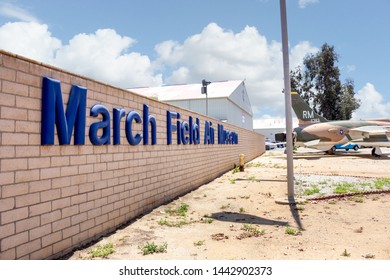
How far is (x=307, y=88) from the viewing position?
5031cm

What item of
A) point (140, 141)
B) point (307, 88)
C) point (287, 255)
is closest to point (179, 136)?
point (140, 141)

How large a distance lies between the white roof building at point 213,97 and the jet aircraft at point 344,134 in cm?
1037

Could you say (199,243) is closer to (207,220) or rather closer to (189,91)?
(207,220)

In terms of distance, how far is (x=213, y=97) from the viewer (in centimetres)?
3766

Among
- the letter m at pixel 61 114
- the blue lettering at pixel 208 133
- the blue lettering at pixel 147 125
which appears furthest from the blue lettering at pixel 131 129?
the blue lettering at pixel 208 133

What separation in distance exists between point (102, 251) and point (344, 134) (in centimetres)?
2831

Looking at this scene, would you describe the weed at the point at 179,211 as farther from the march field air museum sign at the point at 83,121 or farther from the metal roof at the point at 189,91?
the metal roof at the point at 189,91

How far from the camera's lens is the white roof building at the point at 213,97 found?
124 feet

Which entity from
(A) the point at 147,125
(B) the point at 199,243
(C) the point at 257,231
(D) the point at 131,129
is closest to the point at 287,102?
(A) the point at 147,125

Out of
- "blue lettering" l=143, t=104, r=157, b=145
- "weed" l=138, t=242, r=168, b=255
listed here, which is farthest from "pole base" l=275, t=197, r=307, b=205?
"weed" l=138, t=242, r=168, b=255

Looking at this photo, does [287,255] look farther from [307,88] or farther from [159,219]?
[307,88]

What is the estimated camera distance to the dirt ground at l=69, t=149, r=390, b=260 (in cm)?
469

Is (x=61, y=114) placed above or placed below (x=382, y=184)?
above
